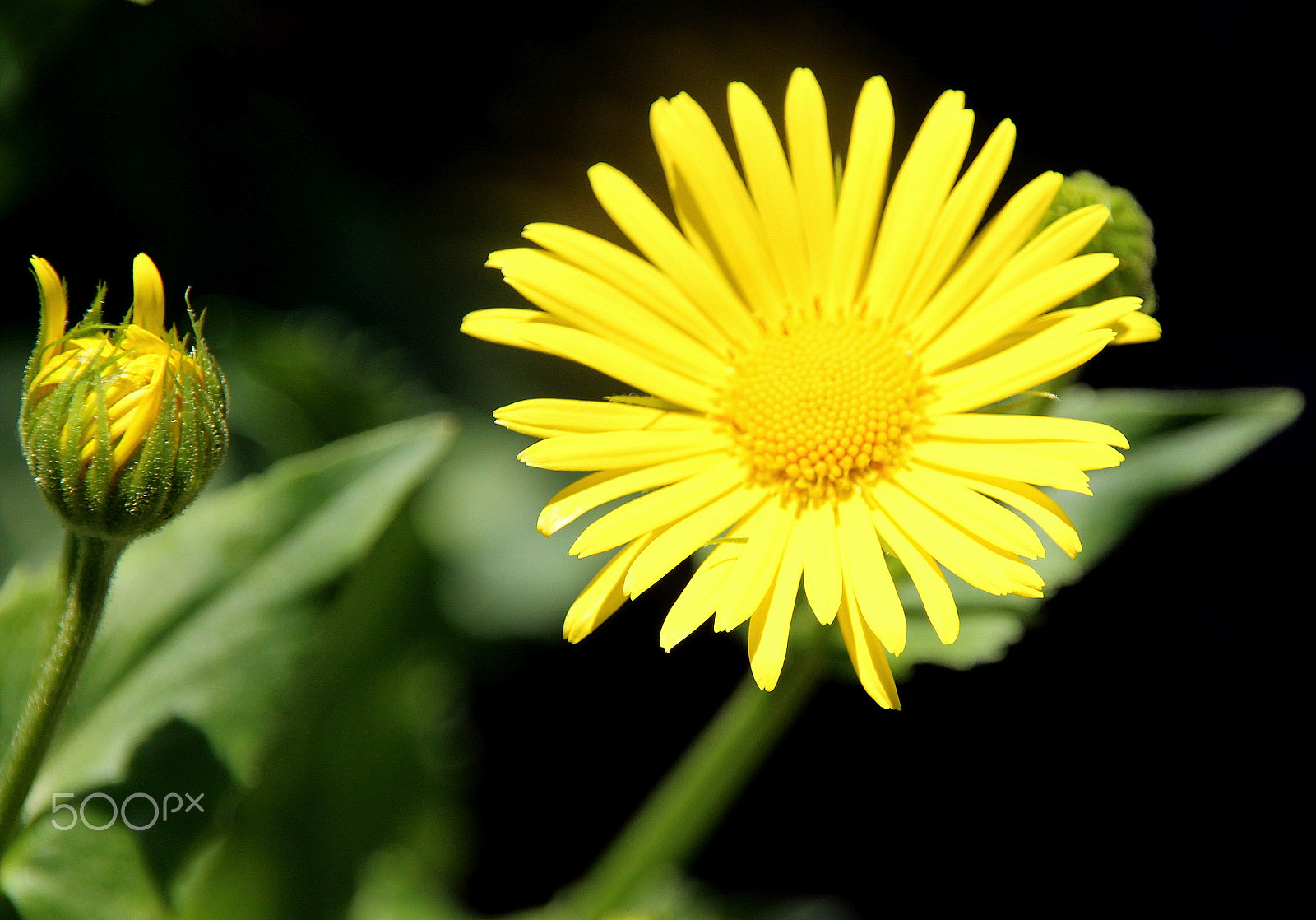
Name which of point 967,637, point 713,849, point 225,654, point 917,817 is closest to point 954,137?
point 967,637

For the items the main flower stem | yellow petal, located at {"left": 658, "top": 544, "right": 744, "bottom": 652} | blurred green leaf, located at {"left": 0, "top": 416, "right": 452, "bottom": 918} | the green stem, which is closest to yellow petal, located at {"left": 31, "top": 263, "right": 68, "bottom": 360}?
the green stem

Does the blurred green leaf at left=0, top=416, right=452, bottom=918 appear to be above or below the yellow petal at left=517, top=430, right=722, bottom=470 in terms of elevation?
below

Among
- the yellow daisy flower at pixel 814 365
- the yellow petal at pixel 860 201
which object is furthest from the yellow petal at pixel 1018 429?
the yellow petal at pixel 860 201

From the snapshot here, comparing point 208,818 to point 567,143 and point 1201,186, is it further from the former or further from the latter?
point 1201,186

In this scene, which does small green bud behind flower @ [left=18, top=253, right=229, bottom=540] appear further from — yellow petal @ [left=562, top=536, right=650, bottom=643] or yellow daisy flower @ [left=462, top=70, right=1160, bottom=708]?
yellow petal @ [left=562, top=536, right=650, bottom=643]

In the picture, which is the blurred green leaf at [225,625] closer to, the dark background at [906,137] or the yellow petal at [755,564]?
the yellow petal at [755,564]

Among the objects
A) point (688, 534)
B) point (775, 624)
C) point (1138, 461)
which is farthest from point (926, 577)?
point (1138, 461)
